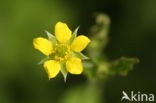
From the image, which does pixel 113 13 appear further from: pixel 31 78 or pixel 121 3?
pixel 31 78

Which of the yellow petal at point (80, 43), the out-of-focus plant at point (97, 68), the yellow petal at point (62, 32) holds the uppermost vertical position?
the yellow petal at point (62, 32)

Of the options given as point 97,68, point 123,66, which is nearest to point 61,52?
point 97,68

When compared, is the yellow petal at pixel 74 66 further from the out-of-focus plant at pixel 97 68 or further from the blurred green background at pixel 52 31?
the blurred green background at pixel 52 31

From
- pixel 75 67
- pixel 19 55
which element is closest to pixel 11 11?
pixel 19 55

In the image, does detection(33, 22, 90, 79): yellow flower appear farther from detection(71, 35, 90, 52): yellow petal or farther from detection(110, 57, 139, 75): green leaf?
detection(110, 57, 139, 75): green leaf

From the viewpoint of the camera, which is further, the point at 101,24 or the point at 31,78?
the point at 31,78

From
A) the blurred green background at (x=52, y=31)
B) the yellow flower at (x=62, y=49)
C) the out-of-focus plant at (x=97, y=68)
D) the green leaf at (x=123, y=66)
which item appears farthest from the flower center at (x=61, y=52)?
the blurred green background at (x=52, y=31)

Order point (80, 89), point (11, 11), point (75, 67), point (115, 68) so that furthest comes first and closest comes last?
point (11, 11) < point (80, 89) < point (115, 68) < point (75, 67)
